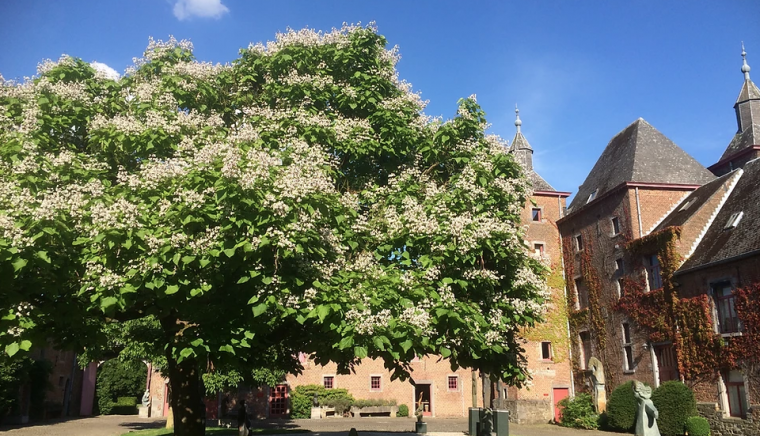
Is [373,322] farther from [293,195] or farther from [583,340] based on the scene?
[583,340]

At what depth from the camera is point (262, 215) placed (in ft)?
35.2

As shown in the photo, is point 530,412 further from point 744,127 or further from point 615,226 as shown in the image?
point 744,127

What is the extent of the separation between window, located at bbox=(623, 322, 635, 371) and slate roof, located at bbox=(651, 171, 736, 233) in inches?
253

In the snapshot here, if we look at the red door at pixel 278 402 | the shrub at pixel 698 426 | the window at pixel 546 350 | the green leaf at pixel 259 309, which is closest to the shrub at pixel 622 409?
the shrub at pixel 698 426

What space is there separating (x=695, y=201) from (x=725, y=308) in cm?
847

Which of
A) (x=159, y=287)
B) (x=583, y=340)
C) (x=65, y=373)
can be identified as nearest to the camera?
(x=159, y=287)

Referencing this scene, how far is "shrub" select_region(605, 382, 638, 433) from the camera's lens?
31172 millimetres

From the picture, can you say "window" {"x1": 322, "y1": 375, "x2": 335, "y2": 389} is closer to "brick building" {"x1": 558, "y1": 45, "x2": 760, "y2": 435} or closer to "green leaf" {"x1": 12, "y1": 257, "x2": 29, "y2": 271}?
"brick building" {"x1": 558, "y1": 45, "x2": 760, "y2": 435}

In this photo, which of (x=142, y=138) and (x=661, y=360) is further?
(x=661, y=360)

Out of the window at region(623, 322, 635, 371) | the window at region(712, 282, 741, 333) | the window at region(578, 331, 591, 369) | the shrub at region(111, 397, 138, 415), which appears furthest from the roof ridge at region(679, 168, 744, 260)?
the shrub at region(111, 397, 138, 415)

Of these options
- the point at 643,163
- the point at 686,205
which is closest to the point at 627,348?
the point at 686,205

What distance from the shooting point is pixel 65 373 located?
154ft

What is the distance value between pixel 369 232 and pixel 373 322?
11.4 ft

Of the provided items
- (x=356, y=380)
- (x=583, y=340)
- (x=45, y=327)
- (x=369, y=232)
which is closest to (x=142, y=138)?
(x=45, y=327)
